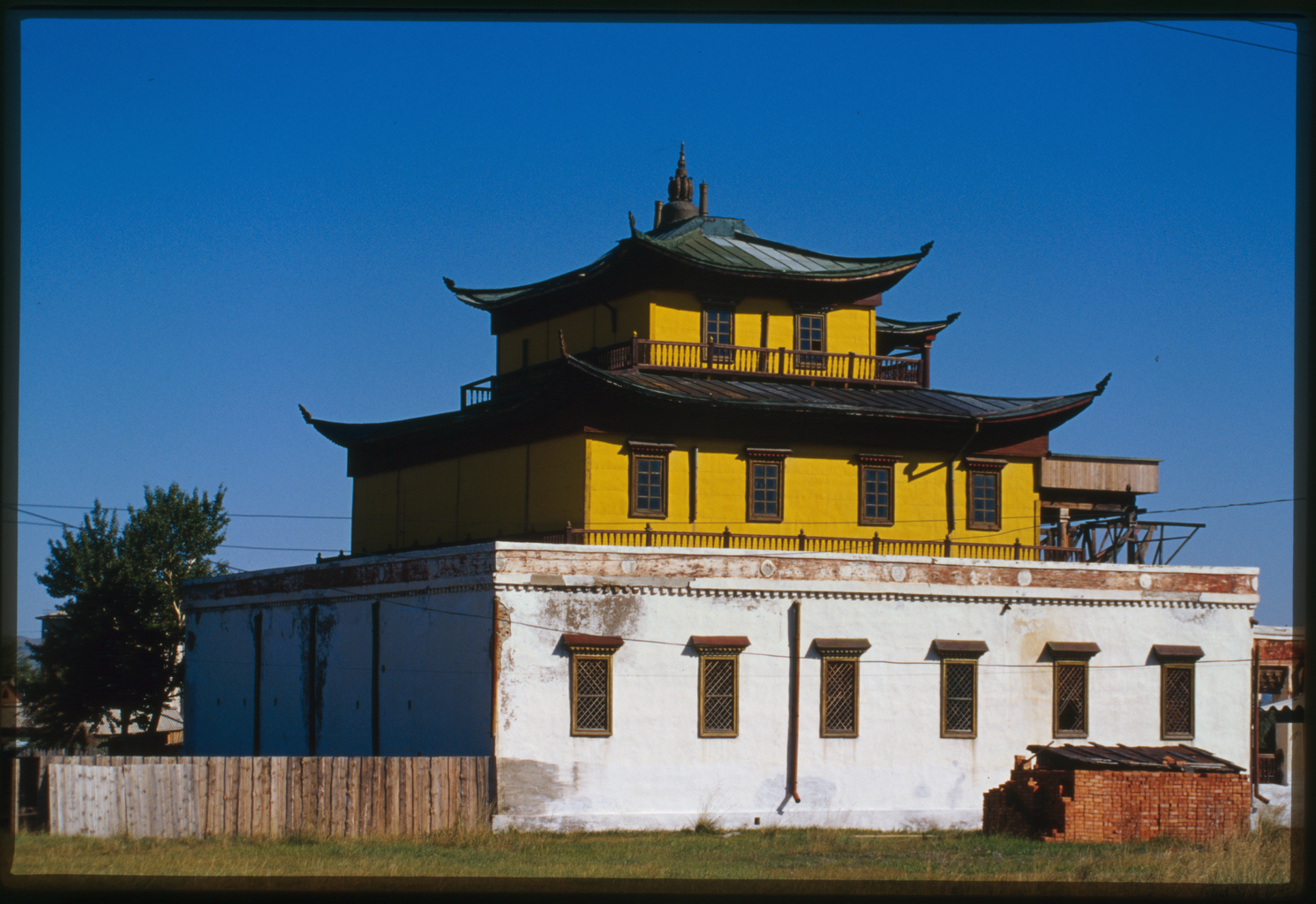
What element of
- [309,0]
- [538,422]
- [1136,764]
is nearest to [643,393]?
[538,422]

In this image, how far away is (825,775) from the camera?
2778 centimetres

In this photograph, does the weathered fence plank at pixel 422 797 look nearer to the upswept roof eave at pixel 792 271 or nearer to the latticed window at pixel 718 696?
the latticed window at pixel 718 696

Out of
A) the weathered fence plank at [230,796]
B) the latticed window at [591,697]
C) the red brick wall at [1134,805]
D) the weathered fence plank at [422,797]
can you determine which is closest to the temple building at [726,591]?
the latticed window at [591,697]

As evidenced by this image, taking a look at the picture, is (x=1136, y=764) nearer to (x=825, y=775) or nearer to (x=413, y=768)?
(x=825, y=775)

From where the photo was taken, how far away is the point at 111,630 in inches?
1770

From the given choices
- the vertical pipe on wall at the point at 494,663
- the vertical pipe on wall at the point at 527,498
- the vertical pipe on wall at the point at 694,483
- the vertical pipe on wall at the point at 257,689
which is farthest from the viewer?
the vertical pipe on wall at the point at 257,689

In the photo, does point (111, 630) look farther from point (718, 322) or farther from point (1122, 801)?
point (1122, 801)

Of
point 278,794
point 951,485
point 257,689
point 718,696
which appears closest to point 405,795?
point 278,794

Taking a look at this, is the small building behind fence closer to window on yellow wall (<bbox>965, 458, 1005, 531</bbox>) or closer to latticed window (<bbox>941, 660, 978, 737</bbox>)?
latticed window (<bbox>941, 660, 978, 737</bbox>)

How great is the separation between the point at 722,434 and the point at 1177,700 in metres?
11.0

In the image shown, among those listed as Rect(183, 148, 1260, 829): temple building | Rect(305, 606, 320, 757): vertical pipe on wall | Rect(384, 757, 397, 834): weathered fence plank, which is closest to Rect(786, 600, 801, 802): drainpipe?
Rect(183, 148, 1260, 829): temple building

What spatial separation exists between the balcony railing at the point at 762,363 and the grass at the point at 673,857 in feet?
36.2

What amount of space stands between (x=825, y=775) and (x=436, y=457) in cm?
1289

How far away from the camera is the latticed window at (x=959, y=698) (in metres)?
28.8
